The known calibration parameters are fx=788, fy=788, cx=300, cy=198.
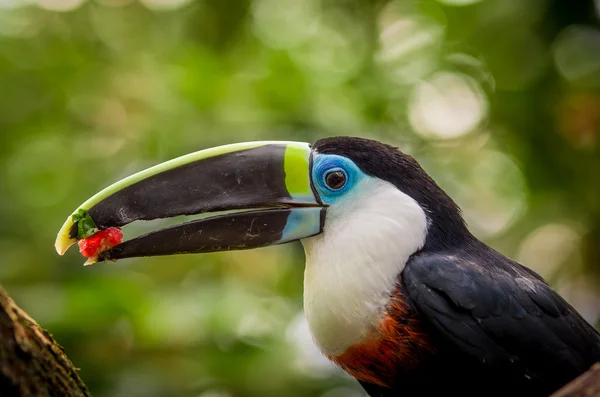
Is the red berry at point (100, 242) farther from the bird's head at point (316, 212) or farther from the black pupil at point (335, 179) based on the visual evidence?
the black pupil at point (335, 179)

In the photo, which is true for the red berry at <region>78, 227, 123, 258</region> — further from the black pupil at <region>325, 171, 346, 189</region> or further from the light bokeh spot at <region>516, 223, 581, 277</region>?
the light bokeh spot at <region>516, 223, 581, 277</region>

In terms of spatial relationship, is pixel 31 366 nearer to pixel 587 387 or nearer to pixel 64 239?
pixel 64 239

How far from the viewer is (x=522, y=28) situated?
17.6ft

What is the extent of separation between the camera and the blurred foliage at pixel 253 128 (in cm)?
→ 402

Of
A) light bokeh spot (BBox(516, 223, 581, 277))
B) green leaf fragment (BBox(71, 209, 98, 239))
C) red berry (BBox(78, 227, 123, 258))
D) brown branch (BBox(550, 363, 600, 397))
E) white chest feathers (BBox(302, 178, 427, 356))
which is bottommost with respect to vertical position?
brown branch (BBox(550, 363, 600, 397))

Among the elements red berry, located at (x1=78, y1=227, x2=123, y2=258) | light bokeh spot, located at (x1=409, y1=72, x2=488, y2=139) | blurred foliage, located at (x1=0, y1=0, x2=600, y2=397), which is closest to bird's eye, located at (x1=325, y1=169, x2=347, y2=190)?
red berry, located at (x1=78, y1=227, x2=123, y2=258)

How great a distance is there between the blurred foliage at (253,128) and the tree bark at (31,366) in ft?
6.23

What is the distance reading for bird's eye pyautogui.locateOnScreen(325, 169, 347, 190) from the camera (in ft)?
9.46

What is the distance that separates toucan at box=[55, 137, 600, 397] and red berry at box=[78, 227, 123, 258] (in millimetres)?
21

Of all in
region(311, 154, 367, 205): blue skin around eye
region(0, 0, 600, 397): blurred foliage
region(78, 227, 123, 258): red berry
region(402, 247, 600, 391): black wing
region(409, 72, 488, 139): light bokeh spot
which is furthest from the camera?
region(409, 72, 488, 139): light bokeh spot

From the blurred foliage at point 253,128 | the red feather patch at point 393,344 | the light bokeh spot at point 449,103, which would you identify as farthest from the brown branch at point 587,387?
the light bokeh spot at point 449,103

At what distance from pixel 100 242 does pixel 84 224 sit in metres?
0.09

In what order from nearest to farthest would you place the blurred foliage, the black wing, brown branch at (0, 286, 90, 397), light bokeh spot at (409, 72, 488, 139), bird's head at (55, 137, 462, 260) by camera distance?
brown branch at (0, 286, 90, 397)
the black wing
bird's head at (55, 137, 462, 260)
the blurred foliage
light bokeh spot at (409, 72, 488, 139)

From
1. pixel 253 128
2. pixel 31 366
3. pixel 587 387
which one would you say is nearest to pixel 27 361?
pixel 31 366
